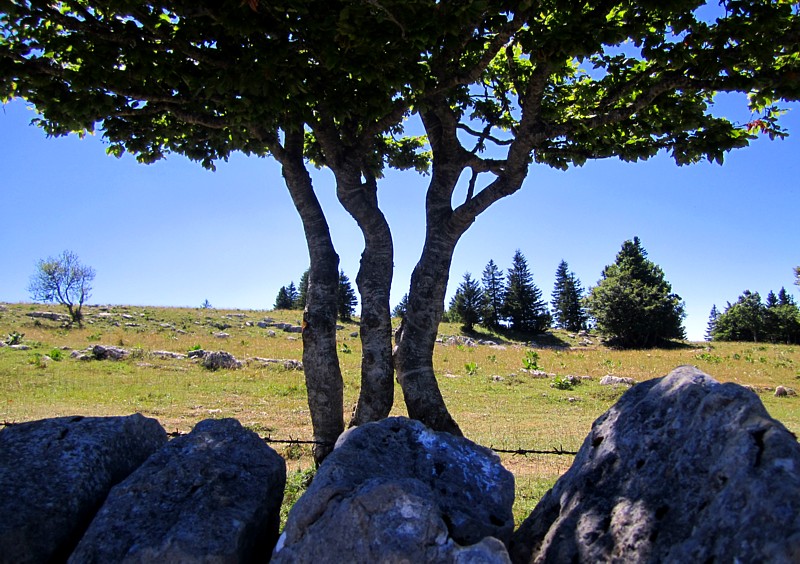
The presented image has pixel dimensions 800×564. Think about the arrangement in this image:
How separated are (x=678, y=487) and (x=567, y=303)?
3413 inches

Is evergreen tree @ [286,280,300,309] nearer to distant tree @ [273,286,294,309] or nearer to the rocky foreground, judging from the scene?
distant tree @ [273,286,294,309]

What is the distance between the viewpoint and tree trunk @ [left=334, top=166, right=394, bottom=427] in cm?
949

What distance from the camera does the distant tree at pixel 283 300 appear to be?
95.9 meters

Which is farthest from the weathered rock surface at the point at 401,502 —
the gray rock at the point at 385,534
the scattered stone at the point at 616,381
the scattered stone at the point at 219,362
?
the scattered stone at the point at 219,362

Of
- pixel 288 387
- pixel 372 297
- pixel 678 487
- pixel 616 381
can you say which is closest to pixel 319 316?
pixel 372 297

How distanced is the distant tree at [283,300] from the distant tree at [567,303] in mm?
46708

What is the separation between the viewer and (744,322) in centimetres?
7631

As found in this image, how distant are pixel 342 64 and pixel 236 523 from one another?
18.9 ft

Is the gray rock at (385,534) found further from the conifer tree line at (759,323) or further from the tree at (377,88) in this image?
the conifer tree line at (759,323)

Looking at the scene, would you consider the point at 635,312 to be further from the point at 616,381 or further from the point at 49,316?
the point at 49,316

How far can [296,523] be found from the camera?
3879 millimetres

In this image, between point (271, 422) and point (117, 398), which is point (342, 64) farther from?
point (117, 398)

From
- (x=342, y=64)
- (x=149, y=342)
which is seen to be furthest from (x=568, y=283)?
(x=342, y=64)

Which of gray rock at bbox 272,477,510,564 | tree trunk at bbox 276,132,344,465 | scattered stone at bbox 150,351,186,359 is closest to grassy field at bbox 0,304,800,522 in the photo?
scattered stone at bbox 150,351,186,359
